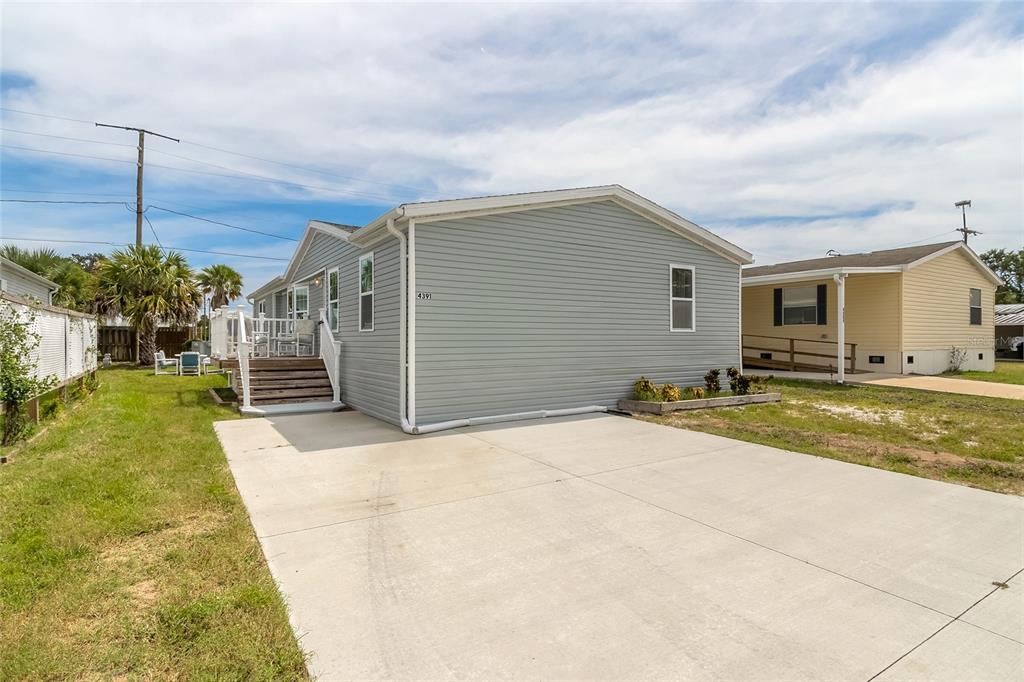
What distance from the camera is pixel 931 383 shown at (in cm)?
1259

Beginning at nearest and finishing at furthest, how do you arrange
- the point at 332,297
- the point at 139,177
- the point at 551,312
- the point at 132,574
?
the point at 132,574
the point at 551,312
the point at 332,297
the point at 139,177

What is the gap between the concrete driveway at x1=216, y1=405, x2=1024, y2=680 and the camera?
2.20 meters

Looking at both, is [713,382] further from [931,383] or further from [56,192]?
[56,192]

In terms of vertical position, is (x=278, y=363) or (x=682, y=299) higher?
(x=682, y=299)

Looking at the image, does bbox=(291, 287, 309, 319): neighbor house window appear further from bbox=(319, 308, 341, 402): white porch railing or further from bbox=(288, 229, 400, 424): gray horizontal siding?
bbox=(319, 308, 341, 402): white porch railing

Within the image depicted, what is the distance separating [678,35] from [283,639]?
346 inches

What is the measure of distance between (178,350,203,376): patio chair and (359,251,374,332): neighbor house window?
32.3ft

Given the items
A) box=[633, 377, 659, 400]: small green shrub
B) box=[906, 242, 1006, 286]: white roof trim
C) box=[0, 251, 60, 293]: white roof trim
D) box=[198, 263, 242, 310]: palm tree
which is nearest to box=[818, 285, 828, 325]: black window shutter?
box=[906, 242, 1006, 286]: white roof trim

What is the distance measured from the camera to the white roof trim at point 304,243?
9953 millimetres

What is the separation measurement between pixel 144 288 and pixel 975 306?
95.5ft

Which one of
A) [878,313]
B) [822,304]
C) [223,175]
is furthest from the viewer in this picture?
[223,175]

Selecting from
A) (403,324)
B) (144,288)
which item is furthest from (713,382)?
(144,288)

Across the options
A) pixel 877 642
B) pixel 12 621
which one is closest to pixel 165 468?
pixel 12 621

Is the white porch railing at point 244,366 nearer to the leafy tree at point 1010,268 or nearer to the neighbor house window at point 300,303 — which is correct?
the neighbor house window at point 300,303
